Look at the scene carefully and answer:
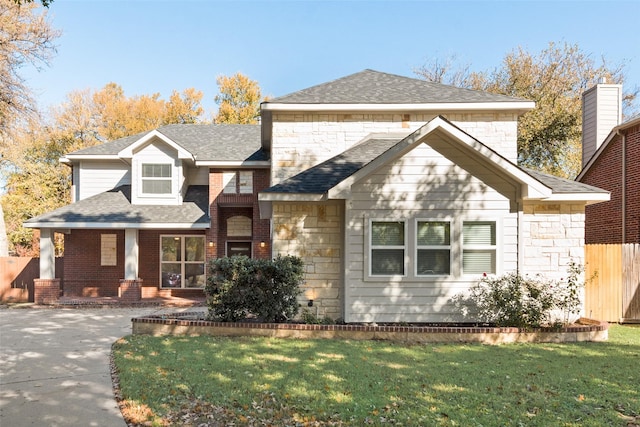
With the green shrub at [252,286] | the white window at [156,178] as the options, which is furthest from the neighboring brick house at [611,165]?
the white window at [156,178]

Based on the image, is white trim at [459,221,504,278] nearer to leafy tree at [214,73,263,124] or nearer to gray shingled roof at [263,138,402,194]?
gray shingled roof at [263,138,402,194]

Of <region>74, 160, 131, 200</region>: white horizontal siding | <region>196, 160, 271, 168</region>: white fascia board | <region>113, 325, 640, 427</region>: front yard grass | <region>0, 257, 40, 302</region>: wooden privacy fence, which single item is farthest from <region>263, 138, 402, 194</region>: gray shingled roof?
<region>0, 257, 40, 302</region>: wooden privacy fence

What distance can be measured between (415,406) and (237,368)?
9.40 ft

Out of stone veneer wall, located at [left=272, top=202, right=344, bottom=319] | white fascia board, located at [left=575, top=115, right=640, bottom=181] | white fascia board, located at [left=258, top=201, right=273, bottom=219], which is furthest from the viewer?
white fascia board, located at [left=575, top=115, right=640, bottom=181]

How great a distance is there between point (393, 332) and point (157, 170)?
41.7 ft

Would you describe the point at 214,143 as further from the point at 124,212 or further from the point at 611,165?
the point at 611,165

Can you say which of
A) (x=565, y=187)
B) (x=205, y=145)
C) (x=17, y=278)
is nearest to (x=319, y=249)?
(x=565, y=187)

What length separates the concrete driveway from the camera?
502cm

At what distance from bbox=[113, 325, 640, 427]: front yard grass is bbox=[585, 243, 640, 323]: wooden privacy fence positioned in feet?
11.4

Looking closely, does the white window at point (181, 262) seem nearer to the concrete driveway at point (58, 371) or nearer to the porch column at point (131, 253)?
the porch column at point (131, 253)

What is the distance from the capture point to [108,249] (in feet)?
59.4

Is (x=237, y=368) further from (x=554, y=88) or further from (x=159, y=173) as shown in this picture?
(x=554, y=88)

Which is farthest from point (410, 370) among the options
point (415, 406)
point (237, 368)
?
point (237, 368)

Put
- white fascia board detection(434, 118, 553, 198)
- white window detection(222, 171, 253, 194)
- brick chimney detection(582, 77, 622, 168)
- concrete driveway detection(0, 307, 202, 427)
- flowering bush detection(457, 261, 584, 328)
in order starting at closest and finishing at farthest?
concrete driveway detection(0, 307, 202, 427)
flowering bush detection(457, 261, 584, 328)
white fascia board detection(434, 118, 553, 198)
brick chimney detection(582, 77, 622, 168)
white window detection(222, 171, 253, 194)
